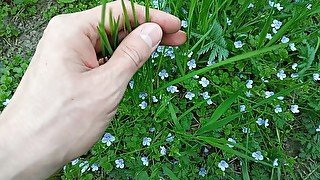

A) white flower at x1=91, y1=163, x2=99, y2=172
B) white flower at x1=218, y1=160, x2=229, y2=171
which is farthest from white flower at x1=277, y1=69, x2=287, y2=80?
white flower at x1=91, y1=163, x2=99, y2=172

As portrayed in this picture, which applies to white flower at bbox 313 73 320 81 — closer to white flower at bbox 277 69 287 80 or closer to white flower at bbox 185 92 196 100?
white flower at bbox 277 69 287 80

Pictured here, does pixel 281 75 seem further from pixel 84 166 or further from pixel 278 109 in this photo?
pixel 84 166

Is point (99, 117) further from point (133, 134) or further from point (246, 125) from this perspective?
point (246, 125)

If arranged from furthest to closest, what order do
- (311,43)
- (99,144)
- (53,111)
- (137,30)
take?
(311,43) < (99,144) < (137,30) < (53,111)

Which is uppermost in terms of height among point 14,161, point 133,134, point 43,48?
point 43,48

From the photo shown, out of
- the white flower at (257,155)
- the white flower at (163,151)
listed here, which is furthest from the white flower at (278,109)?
the white flower at (163,151)

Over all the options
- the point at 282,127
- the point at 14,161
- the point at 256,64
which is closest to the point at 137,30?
the point at 14,161

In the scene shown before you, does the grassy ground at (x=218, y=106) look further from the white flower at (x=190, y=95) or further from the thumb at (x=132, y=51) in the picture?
the thumb at (x=132, y=51)

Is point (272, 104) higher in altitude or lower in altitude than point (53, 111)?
lower
